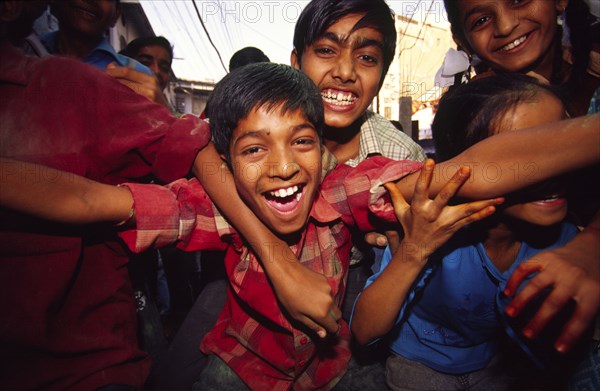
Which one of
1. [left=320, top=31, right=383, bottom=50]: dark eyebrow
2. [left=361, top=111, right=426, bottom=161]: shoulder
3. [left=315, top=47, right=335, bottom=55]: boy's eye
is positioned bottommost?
[left=361, top=111, right=426, bottom=161]: shoulder

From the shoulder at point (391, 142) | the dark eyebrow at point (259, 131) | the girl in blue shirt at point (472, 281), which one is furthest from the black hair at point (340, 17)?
the dark eyebrow at point (259, 131)

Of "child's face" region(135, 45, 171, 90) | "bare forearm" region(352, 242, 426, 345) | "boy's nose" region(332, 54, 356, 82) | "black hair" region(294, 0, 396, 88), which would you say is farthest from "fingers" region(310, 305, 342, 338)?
"child's face" region(135, 45, 171, 90)

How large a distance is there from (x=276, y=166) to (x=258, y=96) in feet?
1.04

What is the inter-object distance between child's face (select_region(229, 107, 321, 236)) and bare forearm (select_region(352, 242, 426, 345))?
38 cm

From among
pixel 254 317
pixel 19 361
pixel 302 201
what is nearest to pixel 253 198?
pixel 302 201

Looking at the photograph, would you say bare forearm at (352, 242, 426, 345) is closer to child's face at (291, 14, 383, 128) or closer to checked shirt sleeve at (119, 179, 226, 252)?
checked shirt sleeve at (119, 179, 226, 252)

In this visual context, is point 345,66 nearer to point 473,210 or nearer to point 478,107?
point 478,107

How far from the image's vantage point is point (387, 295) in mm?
1118

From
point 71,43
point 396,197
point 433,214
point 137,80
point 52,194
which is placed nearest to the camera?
point 52,194

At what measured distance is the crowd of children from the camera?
91 centimetres

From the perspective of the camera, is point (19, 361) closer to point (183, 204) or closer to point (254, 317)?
point (183, 204)

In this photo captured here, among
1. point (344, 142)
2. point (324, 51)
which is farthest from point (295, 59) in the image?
point (344, 142)

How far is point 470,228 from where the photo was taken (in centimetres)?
139

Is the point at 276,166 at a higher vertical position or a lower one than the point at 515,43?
lower
